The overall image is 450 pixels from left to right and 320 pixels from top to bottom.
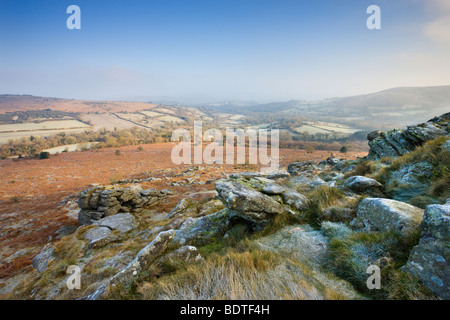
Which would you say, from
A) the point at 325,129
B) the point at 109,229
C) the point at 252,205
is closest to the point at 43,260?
the point at 109,229

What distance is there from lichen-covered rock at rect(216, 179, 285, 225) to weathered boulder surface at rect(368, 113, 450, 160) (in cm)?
1155

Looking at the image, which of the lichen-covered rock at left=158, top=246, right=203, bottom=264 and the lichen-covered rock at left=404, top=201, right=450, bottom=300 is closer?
the lichen-covered rock at left=404, top=201, right=450, bottom=300

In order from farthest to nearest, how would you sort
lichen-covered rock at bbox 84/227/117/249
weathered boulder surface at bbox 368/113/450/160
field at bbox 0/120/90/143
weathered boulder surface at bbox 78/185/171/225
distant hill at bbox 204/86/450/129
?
distant hill at bbox 204/86/450/129 → field at bbox 0/120/90/143 → weathered boulder surface at bbox 78/185/171/225 → weathered boulder surface at bbox 368/113/450/160 → lichen-covered rock at bbox 84/227/117/249

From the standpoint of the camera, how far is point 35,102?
15538 cm

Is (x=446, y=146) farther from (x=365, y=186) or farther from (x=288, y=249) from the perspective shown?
(x=288, y=249)

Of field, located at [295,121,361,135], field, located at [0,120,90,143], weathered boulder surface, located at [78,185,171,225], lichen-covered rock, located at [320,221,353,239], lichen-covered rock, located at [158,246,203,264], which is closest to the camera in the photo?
lichen-covered rock, located at [158,246,203,264]

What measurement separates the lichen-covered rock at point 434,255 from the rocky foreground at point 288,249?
0.4 inches

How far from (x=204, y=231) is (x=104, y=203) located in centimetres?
884

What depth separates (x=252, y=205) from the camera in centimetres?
505

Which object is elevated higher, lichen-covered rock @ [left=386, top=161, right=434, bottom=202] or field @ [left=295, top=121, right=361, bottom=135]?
field @ [left=295, top=121, right=361, bottom=135]

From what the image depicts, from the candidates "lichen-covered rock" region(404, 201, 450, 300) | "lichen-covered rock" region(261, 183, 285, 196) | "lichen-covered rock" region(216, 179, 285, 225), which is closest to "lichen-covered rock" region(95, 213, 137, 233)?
"lichen-covered rock" region(216, 179, 285, 225)

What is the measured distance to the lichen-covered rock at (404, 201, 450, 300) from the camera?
7.35 feet

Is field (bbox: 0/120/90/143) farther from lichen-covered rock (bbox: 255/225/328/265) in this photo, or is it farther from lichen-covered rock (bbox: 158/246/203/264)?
lichen-covered rock (bbox: 255/225/328/265)
